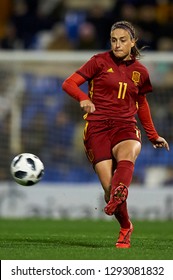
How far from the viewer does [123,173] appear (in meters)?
9.80

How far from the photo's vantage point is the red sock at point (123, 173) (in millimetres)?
9766

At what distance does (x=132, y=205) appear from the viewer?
17.0m

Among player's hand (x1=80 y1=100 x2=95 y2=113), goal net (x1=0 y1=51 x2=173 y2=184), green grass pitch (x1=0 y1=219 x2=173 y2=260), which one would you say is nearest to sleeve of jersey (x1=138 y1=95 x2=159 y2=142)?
player's hand (x1=80 y1=100 x2=95 y2=113)

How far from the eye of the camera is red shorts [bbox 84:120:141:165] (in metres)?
10.1

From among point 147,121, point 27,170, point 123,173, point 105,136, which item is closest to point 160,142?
point 147,121

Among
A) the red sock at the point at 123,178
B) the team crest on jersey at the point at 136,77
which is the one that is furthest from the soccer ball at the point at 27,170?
the team crest on jersey at the point at 136,77

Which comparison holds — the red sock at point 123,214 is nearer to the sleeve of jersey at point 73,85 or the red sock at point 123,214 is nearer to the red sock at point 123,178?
the red sock at point 123,178

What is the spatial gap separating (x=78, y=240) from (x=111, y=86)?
1.97 metres

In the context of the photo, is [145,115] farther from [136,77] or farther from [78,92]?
[78,92]

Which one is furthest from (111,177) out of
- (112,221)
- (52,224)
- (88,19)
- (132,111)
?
(88,19)

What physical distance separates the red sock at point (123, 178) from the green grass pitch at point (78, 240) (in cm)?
32

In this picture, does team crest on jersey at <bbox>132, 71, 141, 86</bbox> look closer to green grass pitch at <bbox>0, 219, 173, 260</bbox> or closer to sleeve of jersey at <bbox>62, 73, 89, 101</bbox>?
sleeve of jersey at <bbox>62, 73, 89, 101</bbox>
